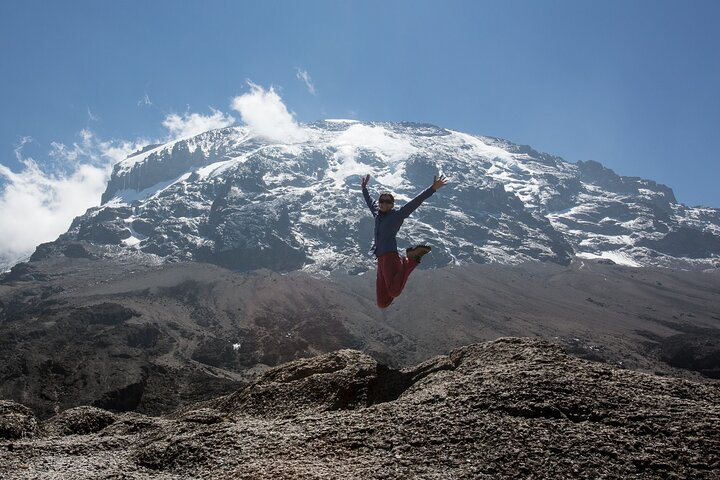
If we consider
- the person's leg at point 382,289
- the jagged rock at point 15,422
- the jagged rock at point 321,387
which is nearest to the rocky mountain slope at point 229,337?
the jagged rock at point 15,422

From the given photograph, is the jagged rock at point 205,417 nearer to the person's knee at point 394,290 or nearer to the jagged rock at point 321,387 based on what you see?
the jagged rock at point 321,387

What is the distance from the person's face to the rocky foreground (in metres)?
4.36

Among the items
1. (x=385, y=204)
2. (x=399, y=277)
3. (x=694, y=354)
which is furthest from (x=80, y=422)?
(x=694, y=354)

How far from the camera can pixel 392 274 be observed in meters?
12.8

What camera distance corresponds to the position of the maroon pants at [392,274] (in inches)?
500

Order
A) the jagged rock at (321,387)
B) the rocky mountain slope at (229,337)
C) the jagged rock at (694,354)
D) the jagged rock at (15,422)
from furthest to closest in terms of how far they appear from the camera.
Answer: the jagged rock at (694,354), the rocky mountain slope at (229,337), the jagged rock at (15,422), the jagged rock at (321,387)

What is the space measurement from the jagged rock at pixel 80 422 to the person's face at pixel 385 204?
421 inches

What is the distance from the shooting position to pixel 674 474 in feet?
27.1

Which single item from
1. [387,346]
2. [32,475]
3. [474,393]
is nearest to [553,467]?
[474,393]

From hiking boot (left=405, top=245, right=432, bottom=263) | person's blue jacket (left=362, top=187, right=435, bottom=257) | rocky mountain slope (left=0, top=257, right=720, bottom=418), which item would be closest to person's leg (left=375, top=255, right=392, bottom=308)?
person's blue jacket (left=362, top=187, right=435, bottom=257)

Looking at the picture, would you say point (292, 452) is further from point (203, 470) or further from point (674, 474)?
point (674, 474)

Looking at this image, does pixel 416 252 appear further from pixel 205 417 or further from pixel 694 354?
pixel 694 354

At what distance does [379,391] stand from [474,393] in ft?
10.3

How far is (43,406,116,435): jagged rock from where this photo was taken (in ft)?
50.2
